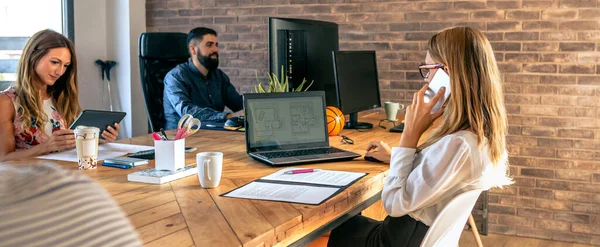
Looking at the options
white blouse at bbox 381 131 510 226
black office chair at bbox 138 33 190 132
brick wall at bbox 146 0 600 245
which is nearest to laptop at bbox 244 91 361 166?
white blouse at bbox 381 131 510 226

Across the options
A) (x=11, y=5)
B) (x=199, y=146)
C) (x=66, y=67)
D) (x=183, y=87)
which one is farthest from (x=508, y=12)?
(x=11, y=5)

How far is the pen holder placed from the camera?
6.36 ft

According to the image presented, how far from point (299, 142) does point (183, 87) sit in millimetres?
1770

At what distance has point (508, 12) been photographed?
4176 millimetres

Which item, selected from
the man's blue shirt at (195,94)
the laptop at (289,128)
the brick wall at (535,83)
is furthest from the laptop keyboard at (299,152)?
the brick wall at (535,83)

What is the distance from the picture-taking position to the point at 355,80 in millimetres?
3211

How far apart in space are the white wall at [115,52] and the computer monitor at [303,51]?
7.83 ft

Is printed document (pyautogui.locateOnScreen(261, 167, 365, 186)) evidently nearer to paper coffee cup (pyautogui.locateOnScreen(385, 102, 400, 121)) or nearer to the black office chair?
paper coffee cup (pyautogui.locateOnScreen(385, 102, 400, 121))

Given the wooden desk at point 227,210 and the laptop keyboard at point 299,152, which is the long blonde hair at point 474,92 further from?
the laptop keyboard at point 299,152

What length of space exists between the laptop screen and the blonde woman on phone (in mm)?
605

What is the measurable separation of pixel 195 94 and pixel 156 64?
32 cm

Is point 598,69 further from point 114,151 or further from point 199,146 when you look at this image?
point 114,151

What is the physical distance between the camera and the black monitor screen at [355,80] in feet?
10.0

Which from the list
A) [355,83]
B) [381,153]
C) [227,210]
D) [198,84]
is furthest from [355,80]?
[227,210]
